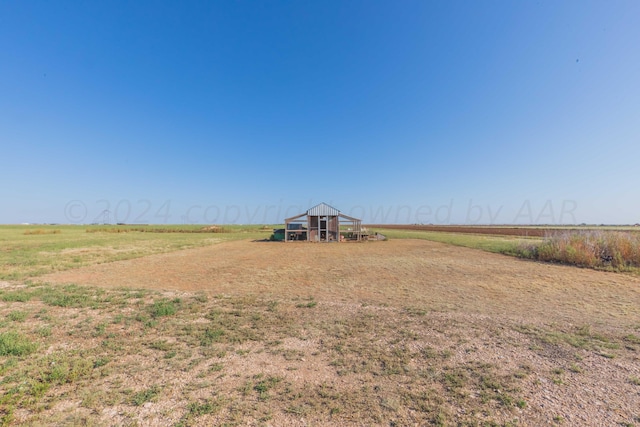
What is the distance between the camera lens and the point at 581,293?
820cm

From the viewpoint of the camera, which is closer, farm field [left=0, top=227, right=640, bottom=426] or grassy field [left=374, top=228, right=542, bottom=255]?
farm field [left=0, top=227, right=640, bottom=426]

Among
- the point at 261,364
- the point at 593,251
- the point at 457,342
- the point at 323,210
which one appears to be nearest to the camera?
the point at 261,364

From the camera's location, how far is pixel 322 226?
29594 millimetres

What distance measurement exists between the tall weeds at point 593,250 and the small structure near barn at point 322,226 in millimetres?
17149

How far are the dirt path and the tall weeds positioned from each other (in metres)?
1.80

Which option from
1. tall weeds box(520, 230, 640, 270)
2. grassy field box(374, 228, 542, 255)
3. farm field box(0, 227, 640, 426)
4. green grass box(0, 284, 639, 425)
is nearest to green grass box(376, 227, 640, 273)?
tall weeds box(520, 230, 640, 270)

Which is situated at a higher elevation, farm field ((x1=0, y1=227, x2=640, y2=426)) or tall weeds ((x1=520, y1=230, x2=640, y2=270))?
tall weeds ((x1=520, y1=230, x2=640, y2=270))

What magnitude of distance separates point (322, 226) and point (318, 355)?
2539 cm

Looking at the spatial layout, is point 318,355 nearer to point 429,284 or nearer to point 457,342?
point 457,342

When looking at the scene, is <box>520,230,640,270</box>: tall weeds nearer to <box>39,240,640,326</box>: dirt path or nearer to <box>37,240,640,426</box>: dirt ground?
<box>39,240,640,326</box>: dirt path

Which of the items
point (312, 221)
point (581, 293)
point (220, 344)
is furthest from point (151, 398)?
point (312, 221)

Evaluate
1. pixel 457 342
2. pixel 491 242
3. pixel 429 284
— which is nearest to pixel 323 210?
pixel 491 242

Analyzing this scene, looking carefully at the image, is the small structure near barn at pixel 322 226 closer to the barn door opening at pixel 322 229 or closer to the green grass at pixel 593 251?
the barn door opening at pixel 322 229

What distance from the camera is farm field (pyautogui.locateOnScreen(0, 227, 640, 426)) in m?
2.89
